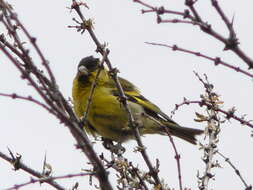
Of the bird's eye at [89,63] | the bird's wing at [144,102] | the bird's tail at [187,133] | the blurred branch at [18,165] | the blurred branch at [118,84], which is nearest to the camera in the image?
the blurred branch at [18,165]

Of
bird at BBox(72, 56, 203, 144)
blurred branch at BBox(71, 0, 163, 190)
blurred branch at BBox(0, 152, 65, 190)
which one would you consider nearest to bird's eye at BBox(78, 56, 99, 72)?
bird at BBox(72, 56, 203, 144)

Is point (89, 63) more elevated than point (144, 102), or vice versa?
point (89, 63)

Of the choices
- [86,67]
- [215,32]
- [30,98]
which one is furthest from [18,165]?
[86,67]

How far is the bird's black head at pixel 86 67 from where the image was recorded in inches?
249

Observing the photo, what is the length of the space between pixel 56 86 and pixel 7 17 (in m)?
0.64

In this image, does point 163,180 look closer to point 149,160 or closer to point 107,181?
point 149,160

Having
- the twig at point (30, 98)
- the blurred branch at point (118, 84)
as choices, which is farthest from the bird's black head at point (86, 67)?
the twig at point (30, 98)

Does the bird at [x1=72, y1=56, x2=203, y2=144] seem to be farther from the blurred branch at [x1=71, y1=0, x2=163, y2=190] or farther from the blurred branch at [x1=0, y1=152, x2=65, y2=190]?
the blurred branch at [x1=0, y1=152, x2=65, y2=190]

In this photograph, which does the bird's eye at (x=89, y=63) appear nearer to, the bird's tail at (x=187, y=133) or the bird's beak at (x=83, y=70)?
the bird's beak at (x=83, y=70)

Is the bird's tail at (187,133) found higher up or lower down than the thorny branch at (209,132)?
higher up

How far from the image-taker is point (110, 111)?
238 inches

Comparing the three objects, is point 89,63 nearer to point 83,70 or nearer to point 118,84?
point 83,70

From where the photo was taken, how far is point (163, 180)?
319 cm

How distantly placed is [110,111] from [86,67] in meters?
0.86
